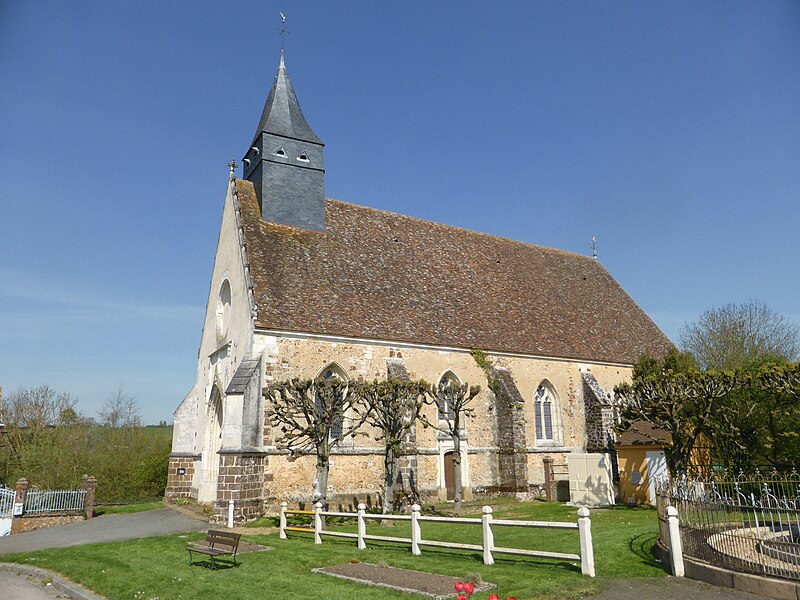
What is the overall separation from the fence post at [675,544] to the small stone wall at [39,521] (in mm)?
18434

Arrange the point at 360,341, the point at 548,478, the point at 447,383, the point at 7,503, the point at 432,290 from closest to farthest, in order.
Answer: the point at 7,503, the point at 360,341, the point at 548,478, the point at 447,383, the point at 432,290

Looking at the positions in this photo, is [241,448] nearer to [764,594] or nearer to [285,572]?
[285,572]

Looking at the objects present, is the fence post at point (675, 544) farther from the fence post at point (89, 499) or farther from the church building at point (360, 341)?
the fence post at point (89, 499)

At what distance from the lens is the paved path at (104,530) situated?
1515 cm

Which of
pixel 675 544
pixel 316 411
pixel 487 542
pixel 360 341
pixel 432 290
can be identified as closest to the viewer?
pixel 675 544

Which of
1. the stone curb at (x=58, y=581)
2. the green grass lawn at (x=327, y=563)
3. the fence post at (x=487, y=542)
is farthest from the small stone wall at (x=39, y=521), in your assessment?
the fence post at (x=487, y=542)

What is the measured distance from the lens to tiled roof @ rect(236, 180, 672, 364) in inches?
816

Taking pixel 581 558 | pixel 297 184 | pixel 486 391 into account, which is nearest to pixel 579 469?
pixel 486 391

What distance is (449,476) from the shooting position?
70.5ft

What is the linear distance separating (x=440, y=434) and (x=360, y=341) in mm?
4705

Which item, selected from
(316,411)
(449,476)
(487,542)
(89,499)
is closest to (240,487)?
(316,411)

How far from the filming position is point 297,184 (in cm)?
2352

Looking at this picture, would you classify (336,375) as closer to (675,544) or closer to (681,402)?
(681,402)

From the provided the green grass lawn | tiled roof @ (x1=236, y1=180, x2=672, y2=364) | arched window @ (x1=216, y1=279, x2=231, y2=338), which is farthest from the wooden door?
arched window @ (x1=216, y1=279, x2=231, y2=338)
